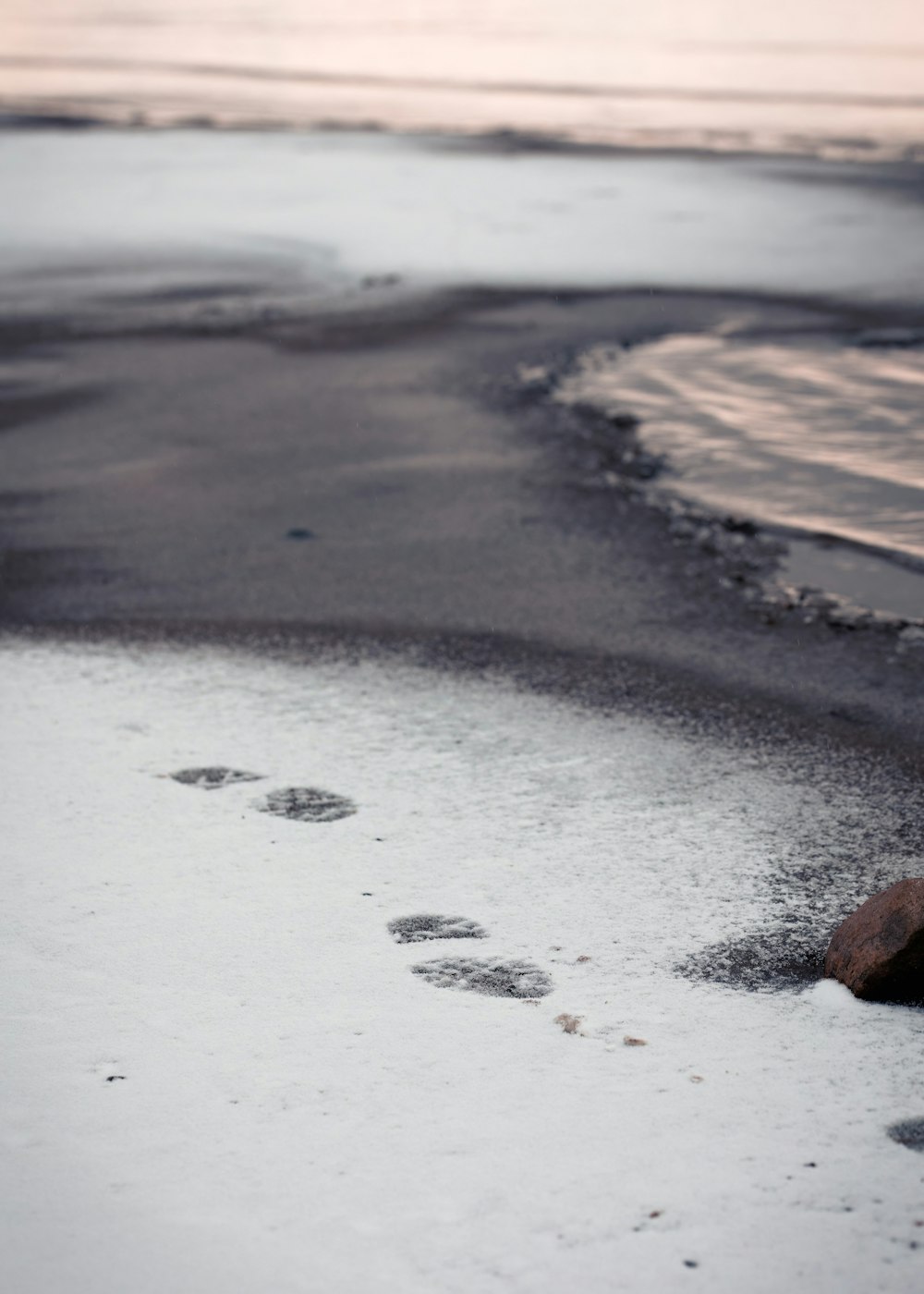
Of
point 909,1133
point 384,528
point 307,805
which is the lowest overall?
point 909,1133

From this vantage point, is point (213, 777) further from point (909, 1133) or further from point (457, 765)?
point (909, 1133)

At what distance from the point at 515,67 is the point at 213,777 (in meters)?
24.0

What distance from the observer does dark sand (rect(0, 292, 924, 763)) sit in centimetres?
485

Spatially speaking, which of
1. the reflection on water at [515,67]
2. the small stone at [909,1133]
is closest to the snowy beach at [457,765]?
the small stone at [909,1133]

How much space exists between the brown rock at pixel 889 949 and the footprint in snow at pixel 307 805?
1342 mm

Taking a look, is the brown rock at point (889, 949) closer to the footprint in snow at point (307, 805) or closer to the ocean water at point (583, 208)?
the footprint in snow at point (307, 805)

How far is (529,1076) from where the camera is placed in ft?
9.19

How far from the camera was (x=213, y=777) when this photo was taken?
13.1 feet

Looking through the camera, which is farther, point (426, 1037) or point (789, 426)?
point (789, 426)

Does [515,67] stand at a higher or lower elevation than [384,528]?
higher

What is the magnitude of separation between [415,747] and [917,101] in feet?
61.7

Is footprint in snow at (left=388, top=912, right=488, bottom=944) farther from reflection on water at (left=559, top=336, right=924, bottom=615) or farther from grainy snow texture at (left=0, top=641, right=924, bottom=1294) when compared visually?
reflection on water at (left=559, top=336, right=924, bottom=615)

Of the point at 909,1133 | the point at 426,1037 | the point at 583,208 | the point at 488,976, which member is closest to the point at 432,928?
the point at 488,976

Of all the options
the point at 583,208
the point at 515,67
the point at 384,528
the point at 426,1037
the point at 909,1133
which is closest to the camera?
the point at 909,1133
